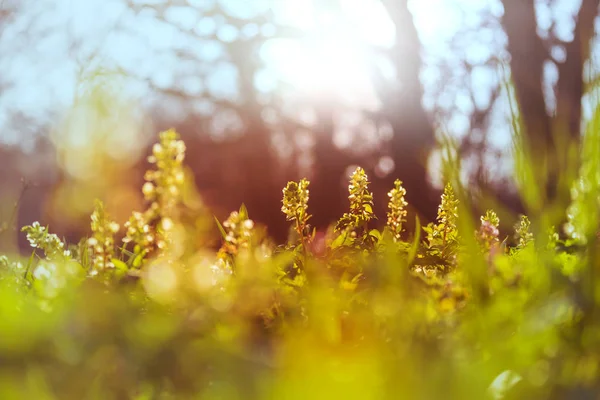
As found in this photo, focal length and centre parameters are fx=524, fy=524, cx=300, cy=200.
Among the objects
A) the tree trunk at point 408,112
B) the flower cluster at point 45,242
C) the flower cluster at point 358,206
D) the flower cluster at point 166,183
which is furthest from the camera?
the tree trunk at point 408,112

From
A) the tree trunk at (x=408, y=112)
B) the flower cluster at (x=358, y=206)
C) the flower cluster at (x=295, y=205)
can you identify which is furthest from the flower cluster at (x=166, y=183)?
the tree trunk at (x=408, y=112)

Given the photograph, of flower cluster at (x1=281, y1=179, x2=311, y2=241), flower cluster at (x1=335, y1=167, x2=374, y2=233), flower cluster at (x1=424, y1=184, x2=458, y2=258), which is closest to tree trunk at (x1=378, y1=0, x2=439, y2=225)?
flower cluster at (x1=424, y1=184, x2=458, y2=258)

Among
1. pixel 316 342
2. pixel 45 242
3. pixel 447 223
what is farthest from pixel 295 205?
pixel 316 342

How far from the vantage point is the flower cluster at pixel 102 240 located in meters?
→ 1.33

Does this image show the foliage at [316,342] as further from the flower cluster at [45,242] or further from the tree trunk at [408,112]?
the tree trunk at [408,112]

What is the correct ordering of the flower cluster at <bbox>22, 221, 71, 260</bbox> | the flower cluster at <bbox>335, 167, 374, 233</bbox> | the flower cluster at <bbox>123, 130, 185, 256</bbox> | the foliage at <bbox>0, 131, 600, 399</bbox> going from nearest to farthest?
the foliage at <bbox>0, 131, 600, 399</bbox> < the flower cluster at <bbox>123, 130, 185, 256</bbox> < the flower cluster at <bbox>22, 221, 71, 260</bbox> < the flower cluster at <bbox>335, 167, 374, 233</bbox>

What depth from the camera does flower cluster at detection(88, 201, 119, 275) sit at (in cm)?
133

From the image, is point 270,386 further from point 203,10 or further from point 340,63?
point 203,10

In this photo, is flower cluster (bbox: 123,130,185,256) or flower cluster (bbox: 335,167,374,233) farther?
flower cluster (bbox: 335,167,374,233)

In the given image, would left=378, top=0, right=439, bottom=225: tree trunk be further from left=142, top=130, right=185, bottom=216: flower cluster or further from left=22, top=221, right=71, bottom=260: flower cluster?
left=142, top=130, right=185, bottom=216: flower cluster

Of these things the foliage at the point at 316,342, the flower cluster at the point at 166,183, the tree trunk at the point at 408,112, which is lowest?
the tree trunk at the point at 408,112

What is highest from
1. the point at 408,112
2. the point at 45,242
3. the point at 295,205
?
the point at 295,205

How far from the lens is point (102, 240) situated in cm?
137

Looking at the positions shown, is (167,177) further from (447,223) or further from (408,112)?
(408,112)
